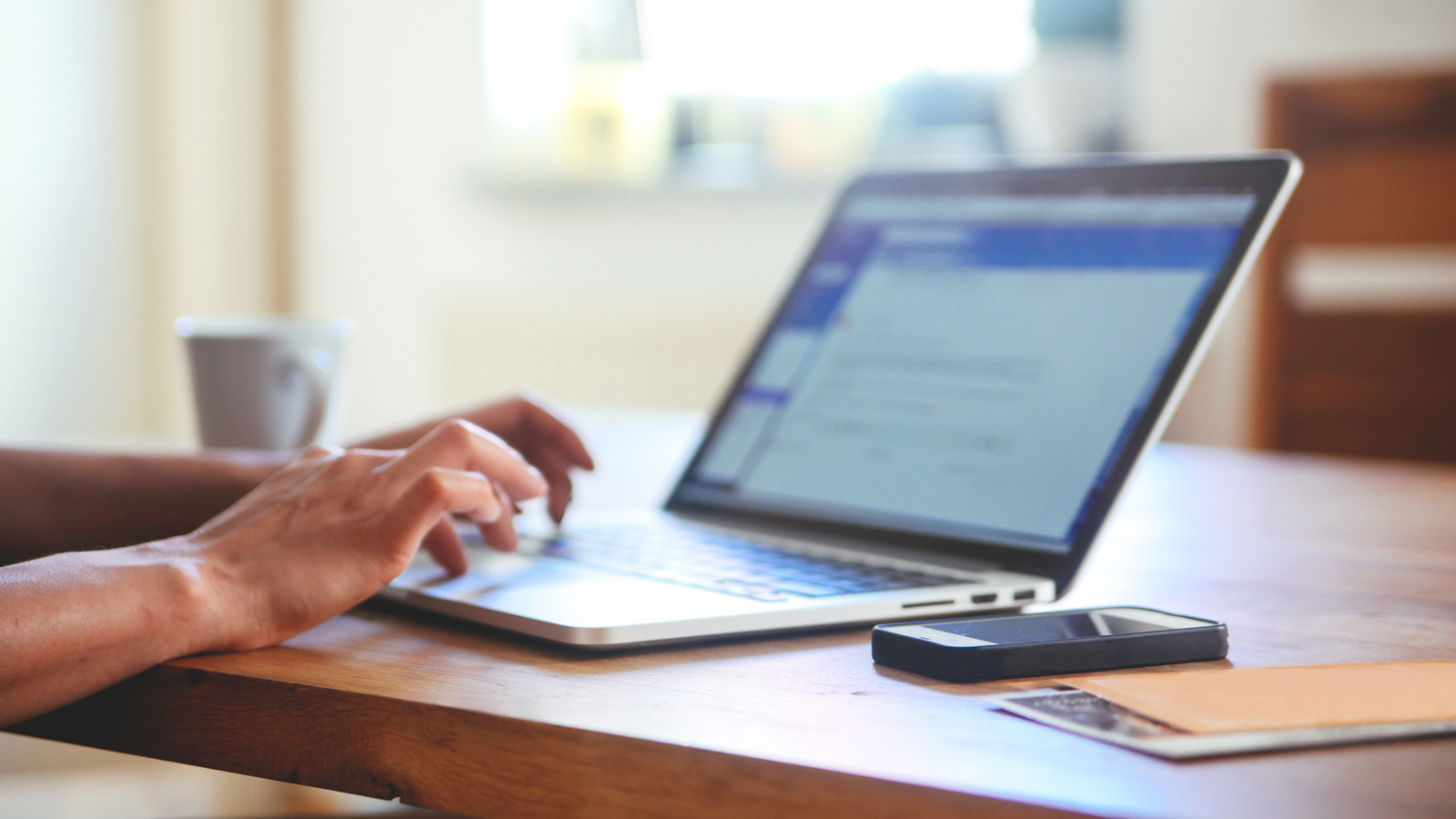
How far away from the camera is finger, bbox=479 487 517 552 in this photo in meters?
0.62

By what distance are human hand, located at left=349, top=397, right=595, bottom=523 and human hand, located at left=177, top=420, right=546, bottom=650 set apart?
192 millimetres

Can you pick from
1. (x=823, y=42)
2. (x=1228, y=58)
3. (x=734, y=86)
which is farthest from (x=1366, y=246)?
(x=734, y=86)

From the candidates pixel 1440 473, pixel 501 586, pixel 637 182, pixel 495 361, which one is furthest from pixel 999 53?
pixel 501 586

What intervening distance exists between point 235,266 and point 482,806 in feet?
10.2

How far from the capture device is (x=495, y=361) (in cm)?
309

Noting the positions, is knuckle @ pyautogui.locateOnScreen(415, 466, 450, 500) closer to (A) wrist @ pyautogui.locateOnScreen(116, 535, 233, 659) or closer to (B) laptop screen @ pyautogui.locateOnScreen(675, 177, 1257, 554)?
(A) wrist @ pyautogui.locateOnScreen(116, 535, 233, 659)

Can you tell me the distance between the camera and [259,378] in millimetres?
917

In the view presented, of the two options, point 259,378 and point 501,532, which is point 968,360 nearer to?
point 501,532

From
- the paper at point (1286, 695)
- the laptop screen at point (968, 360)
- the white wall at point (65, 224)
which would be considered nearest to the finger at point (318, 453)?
the laptop screen at point (968, 360)

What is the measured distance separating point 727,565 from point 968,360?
7.3 inches

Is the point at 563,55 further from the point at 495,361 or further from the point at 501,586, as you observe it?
the point at 501,586

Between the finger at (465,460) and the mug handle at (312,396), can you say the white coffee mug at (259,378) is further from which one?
the finger at (465,460)

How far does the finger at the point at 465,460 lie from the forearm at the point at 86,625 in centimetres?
9

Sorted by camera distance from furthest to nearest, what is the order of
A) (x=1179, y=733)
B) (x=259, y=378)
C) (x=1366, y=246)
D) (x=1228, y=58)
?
(x=1228, y=58), (x=1366, y=246), (x=259, y=378), (x=1179, y=733)
